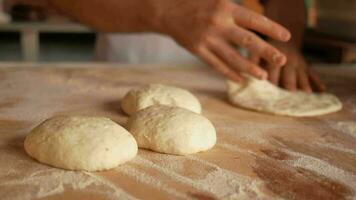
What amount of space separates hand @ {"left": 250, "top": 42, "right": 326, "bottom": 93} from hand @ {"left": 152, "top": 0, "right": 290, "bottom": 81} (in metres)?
0.14

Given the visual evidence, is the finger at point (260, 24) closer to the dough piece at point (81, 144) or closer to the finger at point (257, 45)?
the finger at point (257, 45)

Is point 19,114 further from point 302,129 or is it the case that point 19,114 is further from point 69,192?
point 302,129

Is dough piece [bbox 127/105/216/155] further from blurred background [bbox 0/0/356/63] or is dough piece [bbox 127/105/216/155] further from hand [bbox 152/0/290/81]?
blurred background [bbox 0/0/356/63]

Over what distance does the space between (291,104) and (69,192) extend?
0.78 m

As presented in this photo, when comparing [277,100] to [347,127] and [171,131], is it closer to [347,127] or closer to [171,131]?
[347,127]

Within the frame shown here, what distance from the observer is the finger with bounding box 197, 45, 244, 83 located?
1350mm

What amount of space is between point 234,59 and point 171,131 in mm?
482

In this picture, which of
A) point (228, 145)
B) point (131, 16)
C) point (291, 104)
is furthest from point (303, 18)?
point (228, 145)

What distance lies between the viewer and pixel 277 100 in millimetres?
1335

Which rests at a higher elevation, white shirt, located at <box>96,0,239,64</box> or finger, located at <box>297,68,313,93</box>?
finger, located at <box>297,68,313,93</box>

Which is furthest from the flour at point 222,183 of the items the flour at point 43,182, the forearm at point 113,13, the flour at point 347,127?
the forearm at point 113,13

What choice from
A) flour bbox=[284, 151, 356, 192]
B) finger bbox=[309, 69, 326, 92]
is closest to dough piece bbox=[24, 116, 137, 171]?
flour bbox=[284, 151, 356, 192]

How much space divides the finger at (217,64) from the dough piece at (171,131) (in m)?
0.39

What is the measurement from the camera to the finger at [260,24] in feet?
4.03
